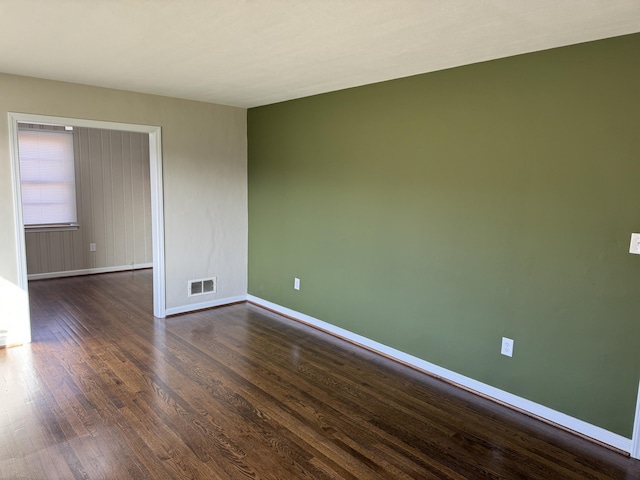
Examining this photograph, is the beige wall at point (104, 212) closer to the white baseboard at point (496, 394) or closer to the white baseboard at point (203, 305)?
the white baseboard at point (203, 305)

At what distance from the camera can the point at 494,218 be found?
2934 mm

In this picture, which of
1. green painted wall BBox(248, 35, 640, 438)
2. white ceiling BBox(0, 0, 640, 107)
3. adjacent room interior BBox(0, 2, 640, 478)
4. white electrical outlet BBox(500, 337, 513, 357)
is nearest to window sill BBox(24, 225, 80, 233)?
adjacent room interior BBox(0, 2, 640, 478)

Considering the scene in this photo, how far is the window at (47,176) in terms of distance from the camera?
5.85 metres

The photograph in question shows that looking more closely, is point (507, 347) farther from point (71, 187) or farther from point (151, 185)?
point (71, 187)

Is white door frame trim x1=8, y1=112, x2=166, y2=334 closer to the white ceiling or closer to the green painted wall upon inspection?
the white ceiling

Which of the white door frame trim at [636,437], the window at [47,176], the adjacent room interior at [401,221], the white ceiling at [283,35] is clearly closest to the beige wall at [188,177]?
the adjacent room interior at [401,221]

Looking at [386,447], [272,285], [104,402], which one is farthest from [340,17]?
[272,285]

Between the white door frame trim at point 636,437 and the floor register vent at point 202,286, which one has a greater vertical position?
the floor register vent at point 202,286

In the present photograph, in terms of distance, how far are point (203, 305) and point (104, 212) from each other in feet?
9.11

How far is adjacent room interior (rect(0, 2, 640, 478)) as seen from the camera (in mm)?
2443

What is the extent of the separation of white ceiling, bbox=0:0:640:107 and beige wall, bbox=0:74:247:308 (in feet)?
1.30

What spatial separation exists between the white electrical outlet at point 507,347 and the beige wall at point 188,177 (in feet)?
10.5

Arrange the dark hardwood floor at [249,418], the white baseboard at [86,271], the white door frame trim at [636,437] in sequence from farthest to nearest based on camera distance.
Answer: the white baseboard at [86,271] → the white door frame trim at [636,437] → the dark hardwood floor at [249,418]

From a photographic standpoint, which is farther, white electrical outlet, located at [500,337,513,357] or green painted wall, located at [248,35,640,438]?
white electrical outlet, located at [500,337,513,357]
